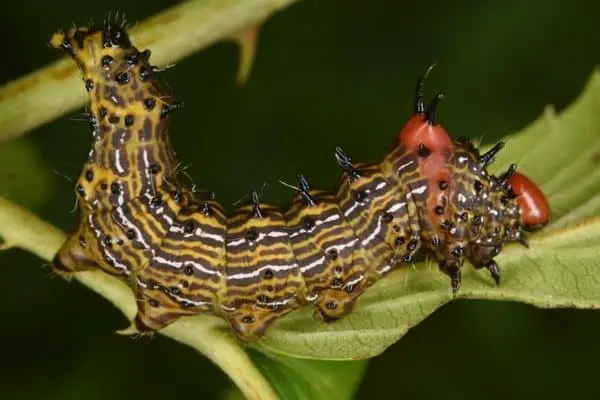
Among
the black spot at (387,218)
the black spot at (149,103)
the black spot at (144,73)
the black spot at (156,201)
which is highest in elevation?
the black spot at (144,73)

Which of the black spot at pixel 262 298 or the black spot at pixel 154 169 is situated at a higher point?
the black spot at pixel 154 169

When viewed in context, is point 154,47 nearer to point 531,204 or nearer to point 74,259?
point 74,259

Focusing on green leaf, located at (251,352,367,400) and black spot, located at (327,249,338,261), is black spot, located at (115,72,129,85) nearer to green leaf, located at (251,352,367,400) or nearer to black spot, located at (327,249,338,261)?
black spot, located at (327,249,338,261)

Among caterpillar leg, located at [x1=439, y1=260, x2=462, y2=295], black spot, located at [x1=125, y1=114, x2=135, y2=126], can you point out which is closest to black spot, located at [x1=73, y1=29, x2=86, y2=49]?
black spot, located at [x1=125, y1=114, x2=135, y2=126]

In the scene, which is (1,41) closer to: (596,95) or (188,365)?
(188,365)

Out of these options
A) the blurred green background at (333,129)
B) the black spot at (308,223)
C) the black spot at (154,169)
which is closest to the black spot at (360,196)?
the black spot at (308,223)

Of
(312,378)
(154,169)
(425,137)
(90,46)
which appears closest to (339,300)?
(312,378)

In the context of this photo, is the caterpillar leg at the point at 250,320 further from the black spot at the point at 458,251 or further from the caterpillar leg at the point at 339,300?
the black spot at the point at 458,251
